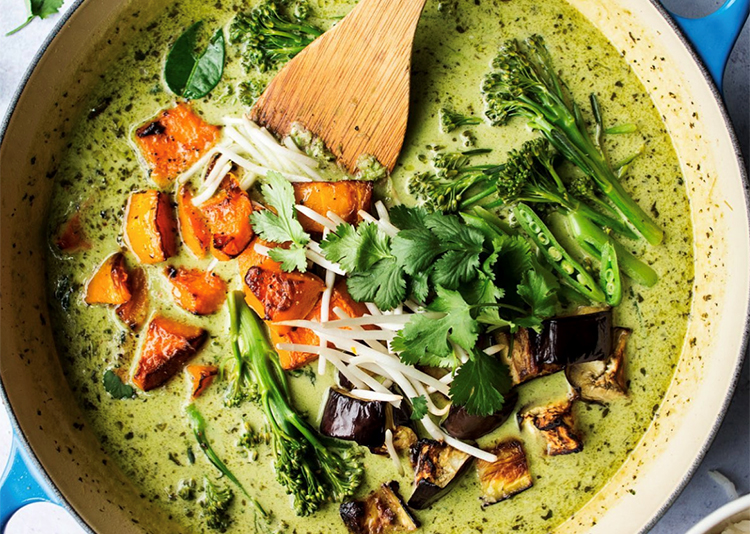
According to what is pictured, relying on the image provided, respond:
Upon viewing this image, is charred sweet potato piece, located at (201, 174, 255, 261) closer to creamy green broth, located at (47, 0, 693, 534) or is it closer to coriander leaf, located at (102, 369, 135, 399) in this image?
creamy green broth, located at (47, 0, 693, 534)

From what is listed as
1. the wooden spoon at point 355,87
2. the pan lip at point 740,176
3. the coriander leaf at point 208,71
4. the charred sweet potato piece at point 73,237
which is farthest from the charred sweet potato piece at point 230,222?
the pan lip at point 740,176

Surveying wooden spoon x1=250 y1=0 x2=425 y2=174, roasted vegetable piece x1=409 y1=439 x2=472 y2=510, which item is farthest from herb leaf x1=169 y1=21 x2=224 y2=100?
roasted vegetable piece x1=409 y1=439 x2=472 y2=510

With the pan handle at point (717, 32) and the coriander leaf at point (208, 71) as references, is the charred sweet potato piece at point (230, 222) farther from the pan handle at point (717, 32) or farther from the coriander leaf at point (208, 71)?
the pan handle at point (717, 32)

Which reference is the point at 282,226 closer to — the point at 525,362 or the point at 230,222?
the point at 230,222

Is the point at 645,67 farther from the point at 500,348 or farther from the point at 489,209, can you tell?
the point at 500,348

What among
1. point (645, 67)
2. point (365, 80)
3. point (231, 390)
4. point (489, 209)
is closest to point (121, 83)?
point (365, 80)

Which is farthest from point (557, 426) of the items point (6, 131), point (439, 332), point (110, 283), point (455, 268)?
point (6, 131)
